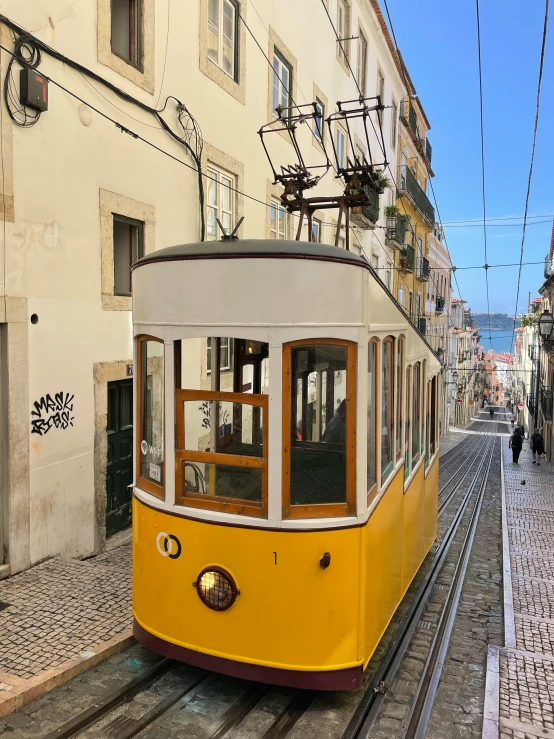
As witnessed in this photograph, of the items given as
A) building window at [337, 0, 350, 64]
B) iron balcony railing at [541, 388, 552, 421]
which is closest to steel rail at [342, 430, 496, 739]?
building window at [337, 0, 350, 64]

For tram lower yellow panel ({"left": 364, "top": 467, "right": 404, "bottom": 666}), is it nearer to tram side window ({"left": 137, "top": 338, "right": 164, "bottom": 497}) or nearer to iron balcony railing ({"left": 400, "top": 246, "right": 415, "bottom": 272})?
tram side window ({"left": 137, "top": 338, "right": 164, "bottom": 497})

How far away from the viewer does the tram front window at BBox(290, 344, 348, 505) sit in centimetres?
381

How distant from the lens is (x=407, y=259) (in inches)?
988

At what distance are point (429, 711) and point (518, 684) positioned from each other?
0.91m

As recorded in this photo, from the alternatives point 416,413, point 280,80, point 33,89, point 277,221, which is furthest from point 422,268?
point 33,89

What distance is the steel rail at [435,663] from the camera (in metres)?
3.90

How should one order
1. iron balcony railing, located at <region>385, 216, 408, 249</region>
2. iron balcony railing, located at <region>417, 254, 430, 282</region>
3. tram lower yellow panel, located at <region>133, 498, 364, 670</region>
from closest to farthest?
tram lower yellow panel, located at <region>133, 498, 364, 670</region>
iron balcony railing, located at <region>385, 216, 408, 249</region>
iron balcony railing, located at <region>417, 254, 430, 282</region>

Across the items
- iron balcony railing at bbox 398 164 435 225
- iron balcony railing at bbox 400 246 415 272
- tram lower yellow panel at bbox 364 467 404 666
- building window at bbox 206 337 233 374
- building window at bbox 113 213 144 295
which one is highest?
iron balcony railing at bbox 398 164 435 225

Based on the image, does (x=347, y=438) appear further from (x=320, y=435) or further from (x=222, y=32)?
(x=222, y=32)

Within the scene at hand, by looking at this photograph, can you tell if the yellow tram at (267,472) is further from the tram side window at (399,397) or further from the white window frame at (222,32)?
the white window frame at (222,32)

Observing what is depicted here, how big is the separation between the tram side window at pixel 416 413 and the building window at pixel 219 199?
4.91m

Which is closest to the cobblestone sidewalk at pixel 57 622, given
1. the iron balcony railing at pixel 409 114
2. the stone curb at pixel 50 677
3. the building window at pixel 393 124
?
the stone curb at pixel 50 677

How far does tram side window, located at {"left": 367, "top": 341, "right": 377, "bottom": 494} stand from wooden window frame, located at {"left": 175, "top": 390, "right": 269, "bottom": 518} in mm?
736

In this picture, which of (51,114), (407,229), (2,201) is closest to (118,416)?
(2,201)
